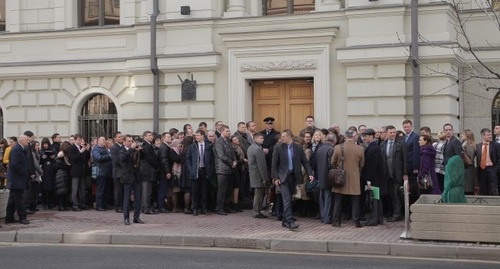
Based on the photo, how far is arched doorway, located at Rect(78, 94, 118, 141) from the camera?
21203 millimetres

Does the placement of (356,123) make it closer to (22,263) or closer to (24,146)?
(24,146)

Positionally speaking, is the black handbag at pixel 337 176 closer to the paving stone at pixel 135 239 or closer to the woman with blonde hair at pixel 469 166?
the woman with blonde hair at pixel 469 166

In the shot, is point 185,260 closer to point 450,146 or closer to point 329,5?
point 450,146

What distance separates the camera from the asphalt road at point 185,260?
34.0 ft

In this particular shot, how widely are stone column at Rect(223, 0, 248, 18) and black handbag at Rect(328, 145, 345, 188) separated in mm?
6727

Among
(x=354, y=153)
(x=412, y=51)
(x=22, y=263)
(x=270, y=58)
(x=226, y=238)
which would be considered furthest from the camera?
(x=270, y=58)

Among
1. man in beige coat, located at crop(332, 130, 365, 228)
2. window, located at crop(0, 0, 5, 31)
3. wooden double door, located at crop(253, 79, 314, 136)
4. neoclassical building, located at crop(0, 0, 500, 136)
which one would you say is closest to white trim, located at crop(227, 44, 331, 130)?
neoclassical building, located at crop(0, 0, 500, 136)

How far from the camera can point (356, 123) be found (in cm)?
1808

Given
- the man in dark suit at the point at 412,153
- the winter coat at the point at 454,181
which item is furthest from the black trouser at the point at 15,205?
the winter coat at the point at 454,181

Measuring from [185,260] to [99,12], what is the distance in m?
12.5

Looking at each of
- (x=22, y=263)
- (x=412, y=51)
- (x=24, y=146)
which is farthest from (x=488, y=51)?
(x=22, y=263)

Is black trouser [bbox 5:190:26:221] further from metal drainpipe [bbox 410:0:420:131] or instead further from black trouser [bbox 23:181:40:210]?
metal drainpipe [bbox 410:0:420:131]

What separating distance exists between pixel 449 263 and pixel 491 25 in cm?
927

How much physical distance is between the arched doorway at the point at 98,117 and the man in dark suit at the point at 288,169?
840 cm
